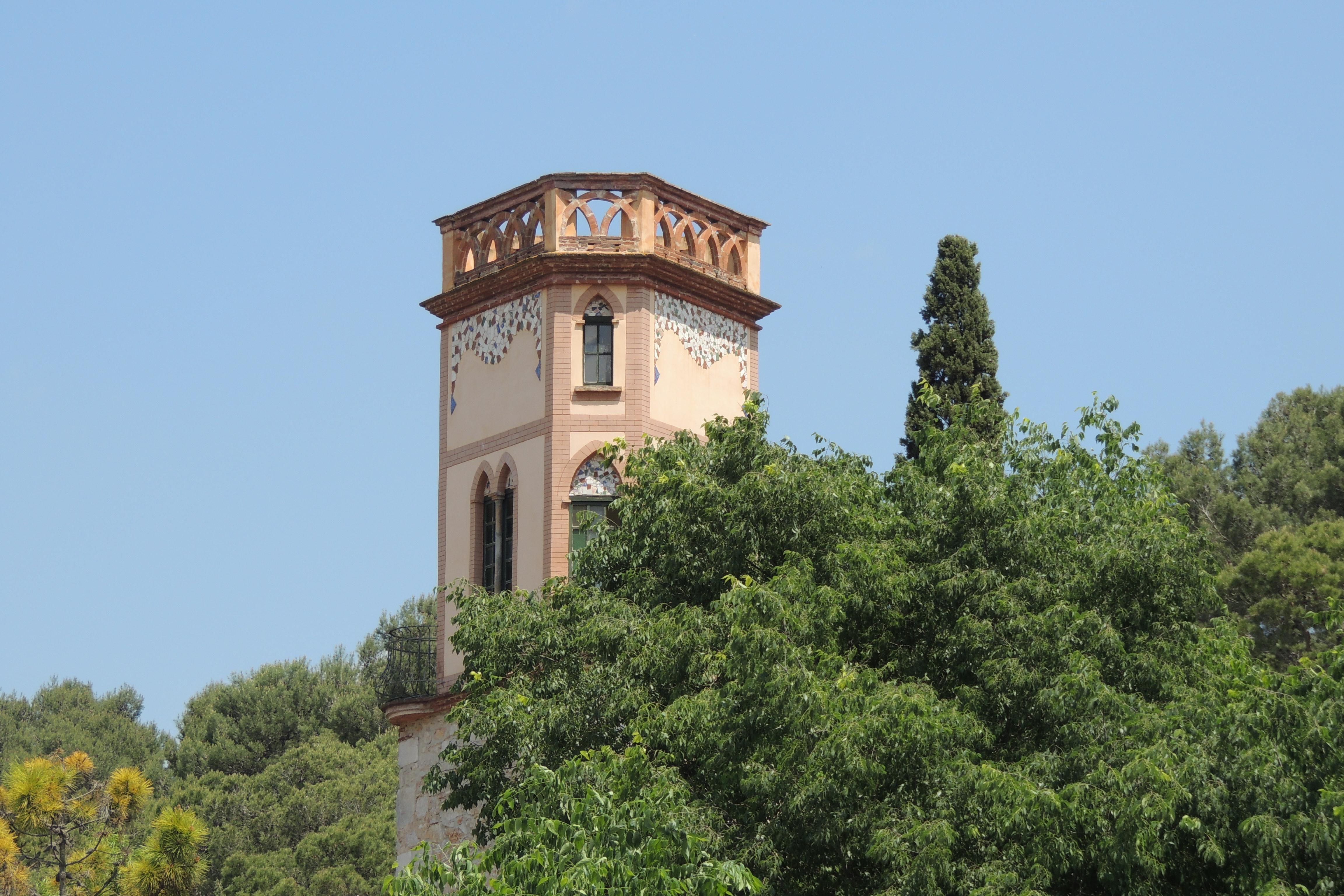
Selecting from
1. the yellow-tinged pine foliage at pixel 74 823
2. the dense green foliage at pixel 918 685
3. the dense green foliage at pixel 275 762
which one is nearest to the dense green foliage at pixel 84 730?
the dense green foliage at pixel 275 762

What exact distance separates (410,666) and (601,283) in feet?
17.5

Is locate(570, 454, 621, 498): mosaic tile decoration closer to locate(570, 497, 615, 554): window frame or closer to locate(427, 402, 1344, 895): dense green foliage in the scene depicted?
locate(570, 497, 615, 554): window frame

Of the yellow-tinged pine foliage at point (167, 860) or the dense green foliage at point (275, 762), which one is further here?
the dense green foliage at point (275, 762)

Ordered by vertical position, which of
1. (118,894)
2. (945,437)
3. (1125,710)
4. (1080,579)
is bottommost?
(118,894)

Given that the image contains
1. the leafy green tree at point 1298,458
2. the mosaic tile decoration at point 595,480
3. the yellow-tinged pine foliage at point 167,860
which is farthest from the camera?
the leafy green tree at point 1298,458

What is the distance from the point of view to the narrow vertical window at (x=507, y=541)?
80.9 feet

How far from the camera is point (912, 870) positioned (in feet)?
49.5

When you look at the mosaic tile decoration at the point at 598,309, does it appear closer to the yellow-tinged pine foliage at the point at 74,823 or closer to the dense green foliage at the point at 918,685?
the dense green foliage at the point at 918,685

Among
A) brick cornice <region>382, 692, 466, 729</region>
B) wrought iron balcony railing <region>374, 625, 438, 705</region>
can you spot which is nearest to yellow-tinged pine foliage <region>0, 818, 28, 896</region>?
wrought iron balcony railing <region>374, 625, 438, 705</region>

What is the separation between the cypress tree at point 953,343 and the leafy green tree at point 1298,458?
15.6m

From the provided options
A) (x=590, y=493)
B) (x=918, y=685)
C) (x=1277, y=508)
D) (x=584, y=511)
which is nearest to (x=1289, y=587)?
(x=1277, y=508)

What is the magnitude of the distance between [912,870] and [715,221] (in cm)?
1250

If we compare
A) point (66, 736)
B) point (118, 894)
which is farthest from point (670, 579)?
point (66, 736)

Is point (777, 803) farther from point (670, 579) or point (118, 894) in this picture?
point (118, 894)
